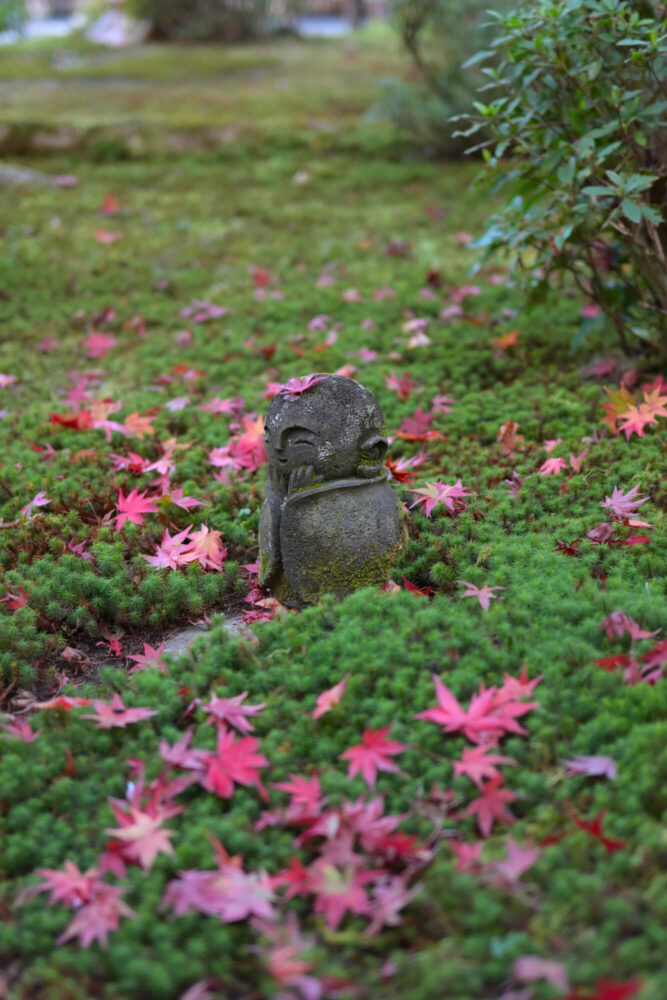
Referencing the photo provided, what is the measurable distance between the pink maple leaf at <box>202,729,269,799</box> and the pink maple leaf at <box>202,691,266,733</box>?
8 cm

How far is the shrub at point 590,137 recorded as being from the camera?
12.6 feet

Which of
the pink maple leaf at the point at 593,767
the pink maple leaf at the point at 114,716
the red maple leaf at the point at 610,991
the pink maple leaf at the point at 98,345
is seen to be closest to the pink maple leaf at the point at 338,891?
the red maple leaf at the point at 610,991

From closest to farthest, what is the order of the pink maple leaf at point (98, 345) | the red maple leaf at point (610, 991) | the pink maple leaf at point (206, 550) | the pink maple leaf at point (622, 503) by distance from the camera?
the red maple leaf at point (610, 991)
the pink maple leaf at point (622, 503)
the pink maple leaf at point (206, 550)
the pink maple leaf at point (98, 345)

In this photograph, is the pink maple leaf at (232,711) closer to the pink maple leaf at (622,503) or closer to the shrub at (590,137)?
the pink maple leaf at (622,503)

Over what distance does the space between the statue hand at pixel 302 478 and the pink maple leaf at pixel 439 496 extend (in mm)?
642

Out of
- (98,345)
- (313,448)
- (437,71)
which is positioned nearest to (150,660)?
(313,448)

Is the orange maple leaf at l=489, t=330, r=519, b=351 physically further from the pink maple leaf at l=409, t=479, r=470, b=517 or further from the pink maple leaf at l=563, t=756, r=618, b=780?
the pink maple leaf at l=563, t=756, r=618, b=780

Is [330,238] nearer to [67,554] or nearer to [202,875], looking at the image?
[67,554]

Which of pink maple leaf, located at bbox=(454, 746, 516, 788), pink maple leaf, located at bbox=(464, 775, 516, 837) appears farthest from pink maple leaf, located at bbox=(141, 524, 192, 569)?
pink maple leaf, located at bbox=(464, 775, 516, 837)

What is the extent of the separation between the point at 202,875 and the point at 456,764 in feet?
2.39

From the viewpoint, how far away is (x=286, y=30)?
1600 centimetres

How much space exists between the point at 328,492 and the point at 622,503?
1.25 metres

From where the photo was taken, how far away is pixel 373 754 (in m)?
2.38

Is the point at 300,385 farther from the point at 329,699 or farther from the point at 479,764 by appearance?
the point at 479,764
